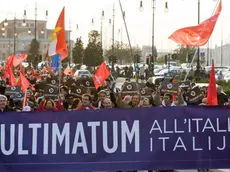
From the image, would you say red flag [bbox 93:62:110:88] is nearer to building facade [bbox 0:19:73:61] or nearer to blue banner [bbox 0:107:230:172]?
blue banner [bbox 0:107:230:172]

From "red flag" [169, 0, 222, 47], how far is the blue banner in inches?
193

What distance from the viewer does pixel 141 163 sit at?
8.76m

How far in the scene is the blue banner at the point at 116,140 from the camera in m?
8.70

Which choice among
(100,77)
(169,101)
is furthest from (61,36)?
(100,77)

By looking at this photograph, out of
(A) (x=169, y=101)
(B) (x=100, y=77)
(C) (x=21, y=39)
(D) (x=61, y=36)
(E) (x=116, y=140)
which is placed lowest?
(E) (x=116, y=140)

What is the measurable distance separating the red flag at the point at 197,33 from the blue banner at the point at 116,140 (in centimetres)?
491

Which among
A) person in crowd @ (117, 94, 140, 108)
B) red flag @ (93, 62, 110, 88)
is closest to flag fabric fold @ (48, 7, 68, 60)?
person in crowd @ (117, 94, 140, 108)

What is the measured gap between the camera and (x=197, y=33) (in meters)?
13.7

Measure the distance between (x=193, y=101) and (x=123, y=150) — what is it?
249 inches

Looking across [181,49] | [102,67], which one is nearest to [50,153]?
[102,67]

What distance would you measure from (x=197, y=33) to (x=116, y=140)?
5443mm

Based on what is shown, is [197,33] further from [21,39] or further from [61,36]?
[21,39]

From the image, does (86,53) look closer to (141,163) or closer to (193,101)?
(193,101)

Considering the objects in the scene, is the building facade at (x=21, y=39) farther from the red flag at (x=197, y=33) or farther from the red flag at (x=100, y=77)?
the red flag at (x=197, y=33)
